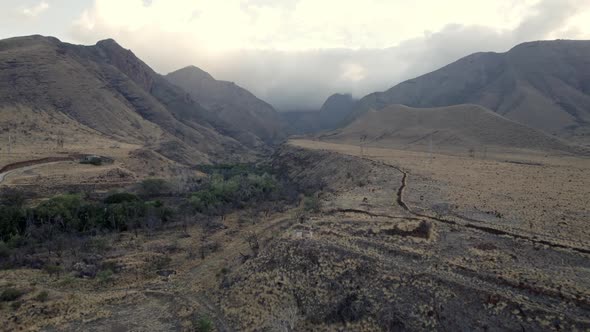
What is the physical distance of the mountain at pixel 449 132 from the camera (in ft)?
315

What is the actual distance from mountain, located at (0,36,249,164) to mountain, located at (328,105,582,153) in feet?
193

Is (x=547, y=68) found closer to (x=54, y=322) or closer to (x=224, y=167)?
(x=224, y=167)

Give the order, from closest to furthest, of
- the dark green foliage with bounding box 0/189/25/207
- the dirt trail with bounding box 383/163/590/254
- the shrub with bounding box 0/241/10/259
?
the dirt trail with bounding box 383/163/590/254
the shrub with bounding box 0/241/10/259
the dark green foliage with bounding box 0/189/25/207

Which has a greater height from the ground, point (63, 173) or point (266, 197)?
point (63, 173)

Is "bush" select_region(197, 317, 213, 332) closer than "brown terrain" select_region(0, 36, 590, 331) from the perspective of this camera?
No

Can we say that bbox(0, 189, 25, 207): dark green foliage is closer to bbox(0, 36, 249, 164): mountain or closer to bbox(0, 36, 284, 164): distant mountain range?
bbox(0, 36, 249, 164): mountain

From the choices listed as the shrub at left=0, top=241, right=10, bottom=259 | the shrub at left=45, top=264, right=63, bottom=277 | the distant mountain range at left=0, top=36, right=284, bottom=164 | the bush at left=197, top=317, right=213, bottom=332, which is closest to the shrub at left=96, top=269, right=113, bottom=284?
the shrub at left=45, top=264, right=63, bottom=277

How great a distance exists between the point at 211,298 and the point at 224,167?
75416mm

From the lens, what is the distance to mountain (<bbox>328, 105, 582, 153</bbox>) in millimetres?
96125

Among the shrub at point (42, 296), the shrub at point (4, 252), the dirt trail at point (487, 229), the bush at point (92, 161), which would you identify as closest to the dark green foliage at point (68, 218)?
the shrub at point (4, 252)

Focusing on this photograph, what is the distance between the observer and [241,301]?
958 inches

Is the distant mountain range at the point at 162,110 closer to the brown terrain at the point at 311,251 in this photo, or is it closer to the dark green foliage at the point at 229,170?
the dark green foliage at the point at 229,170

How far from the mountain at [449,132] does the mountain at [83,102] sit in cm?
5878

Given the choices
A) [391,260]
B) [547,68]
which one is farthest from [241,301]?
[547,68]
